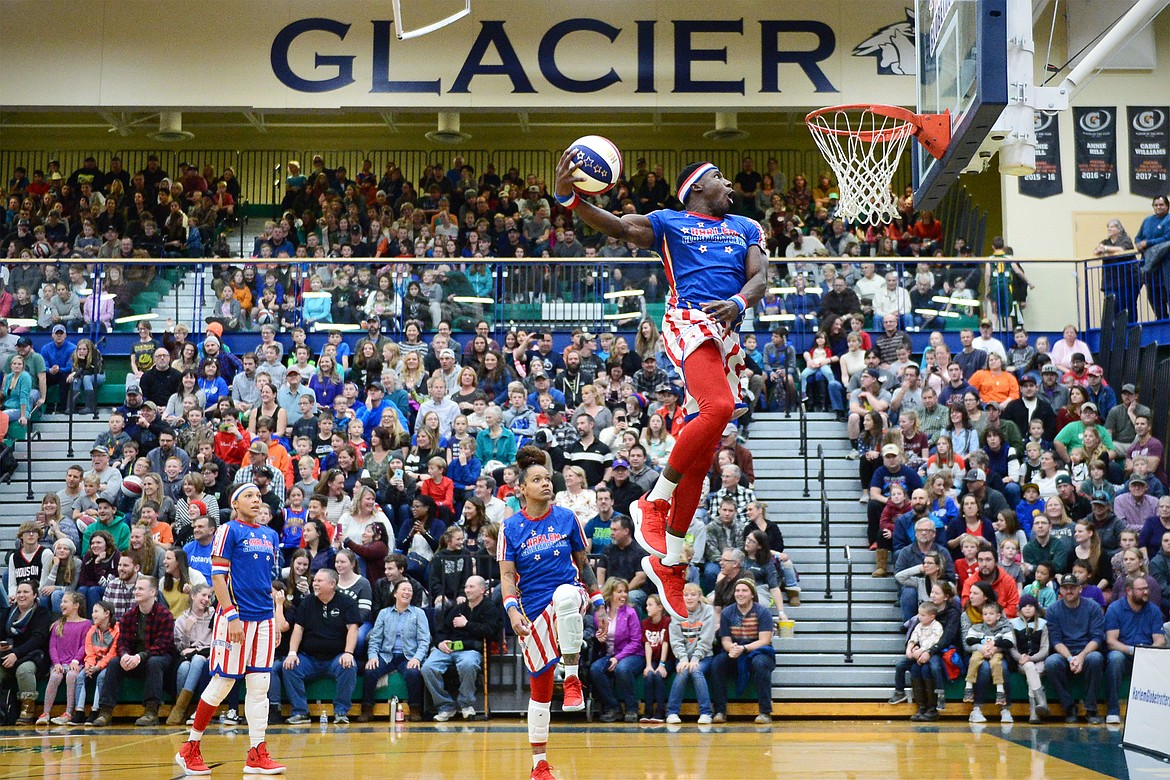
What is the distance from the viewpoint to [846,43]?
26.8 m

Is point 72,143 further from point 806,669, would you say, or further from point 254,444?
point 806,669

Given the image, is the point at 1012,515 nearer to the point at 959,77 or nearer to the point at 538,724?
the point at 959,77

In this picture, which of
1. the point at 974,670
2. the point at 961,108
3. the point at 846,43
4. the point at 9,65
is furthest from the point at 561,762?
the point at 9,65

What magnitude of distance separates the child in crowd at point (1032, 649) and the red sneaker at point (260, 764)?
8.47m

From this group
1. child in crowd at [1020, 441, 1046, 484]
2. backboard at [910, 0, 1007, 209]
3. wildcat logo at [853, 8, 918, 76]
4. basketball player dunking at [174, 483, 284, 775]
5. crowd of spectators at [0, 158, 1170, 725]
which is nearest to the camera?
basketball player dunking at [174, 483, 284, 775]

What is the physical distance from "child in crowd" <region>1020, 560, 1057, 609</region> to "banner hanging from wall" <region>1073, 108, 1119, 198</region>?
12.5m

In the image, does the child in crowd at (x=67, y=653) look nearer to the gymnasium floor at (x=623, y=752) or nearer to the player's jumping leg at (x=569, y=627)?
the gymnasium floor at (x=623, y=752)

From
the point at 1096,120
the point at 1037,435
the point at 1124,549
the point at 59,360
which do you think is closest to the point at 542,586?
the point at 1124,549

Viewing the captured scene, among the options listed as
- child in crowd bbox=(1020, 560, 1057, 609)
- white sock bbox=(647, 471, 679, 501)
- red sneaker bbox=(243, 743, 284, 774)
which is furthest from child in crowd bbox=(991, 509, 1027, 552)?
red sneaker bbox=(243, 743, 284, 774)

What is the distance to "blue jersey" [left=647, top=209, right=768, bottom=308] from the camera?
862 cm

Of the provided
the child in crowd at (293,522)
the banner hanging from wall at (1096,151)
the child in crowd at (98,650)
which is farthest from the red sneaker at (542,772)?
the banner hanging from wall at (1096,151)

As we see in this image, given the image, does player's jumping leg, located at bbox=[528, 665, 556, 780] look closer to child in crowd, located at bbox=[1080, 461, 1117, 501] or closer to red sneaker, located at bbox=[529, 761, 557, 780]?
red sneaker, located at bbox=[529, 761, 557, 780]

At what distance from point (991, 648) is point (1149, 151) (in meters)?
14.7

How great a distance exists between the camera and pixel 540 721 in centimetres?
947
